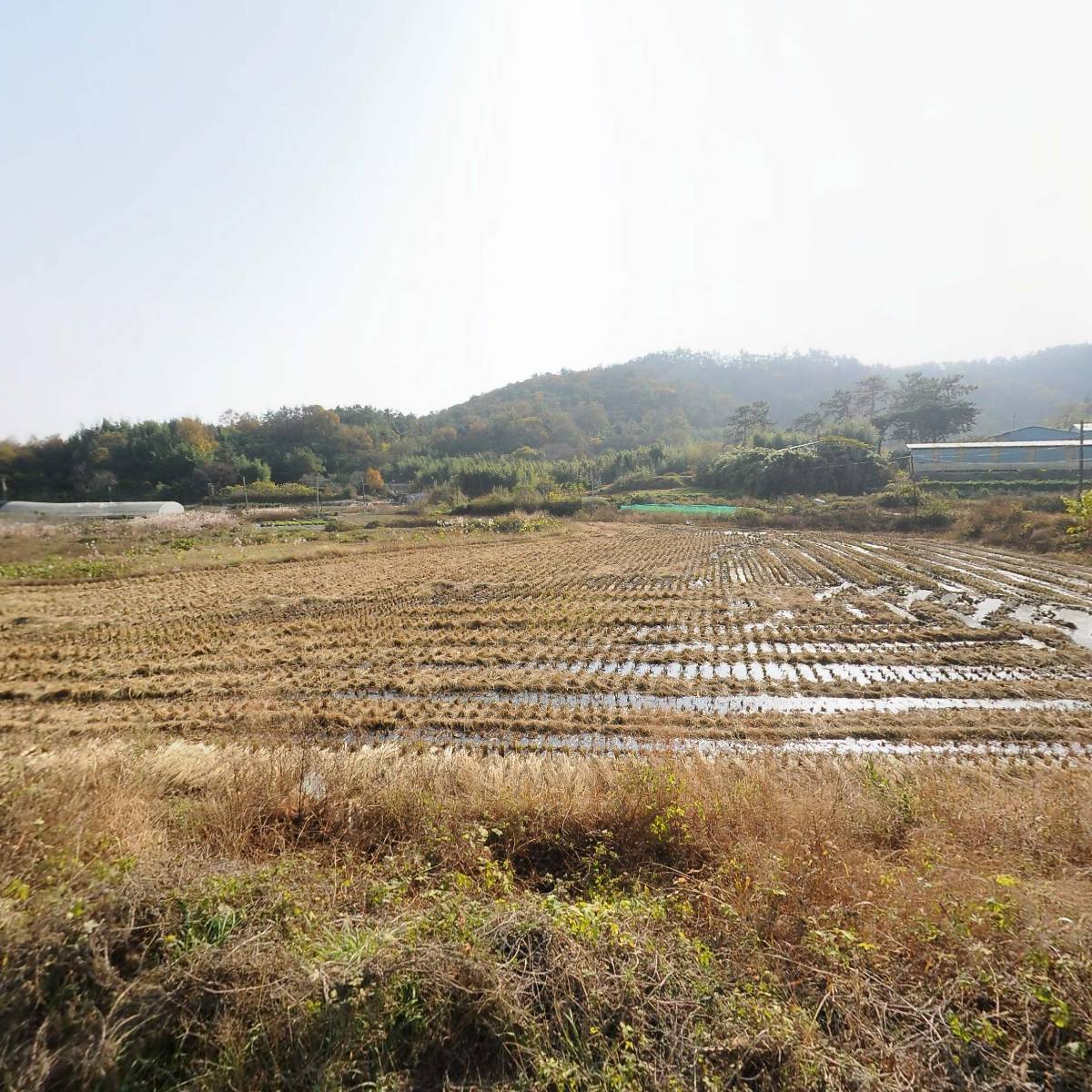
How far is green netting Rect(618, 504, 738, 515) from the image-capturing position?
46509 millimetres

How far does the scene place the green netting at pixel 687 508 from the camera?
46.5 meters

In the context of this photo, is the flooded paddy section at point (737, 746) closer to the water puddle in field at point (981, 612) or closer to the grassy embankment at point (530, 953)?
the grassy embankment at point (530, 953)

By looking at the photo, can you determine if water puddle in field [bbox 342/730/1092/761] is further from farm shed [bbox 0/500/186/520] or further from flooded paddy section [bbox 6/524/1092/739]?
farm shed [bbox 0/500/186/520]

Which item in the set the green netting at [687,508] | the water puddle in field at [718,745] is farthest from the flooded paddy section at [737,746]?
the green netting at [687,508]

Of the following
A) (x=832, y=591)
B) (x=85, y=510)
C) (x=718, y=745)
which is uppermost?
(x=85, y=510)

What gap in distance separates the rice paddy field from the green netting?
35.5 metres

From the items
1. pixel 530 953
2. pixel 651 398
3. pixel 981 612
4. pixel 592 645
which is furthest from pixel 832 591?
pixel 651 398

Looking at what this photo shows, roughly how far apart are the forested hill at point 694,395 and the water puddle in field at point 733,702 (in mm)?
86121

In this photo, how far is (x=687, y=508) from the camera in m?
49.3

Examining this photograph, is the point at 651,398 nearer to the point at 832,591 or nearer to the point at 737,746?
the point at 832,591

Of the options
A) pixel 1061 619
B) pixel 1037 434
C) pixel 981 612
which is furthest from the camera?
pixel 1037 434

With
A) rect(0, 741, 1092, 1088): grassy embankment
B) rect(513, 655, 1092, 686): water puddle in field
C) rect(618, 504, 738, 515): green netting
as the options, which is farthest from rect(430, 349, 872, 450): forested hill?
rect(0, 741, 1092, 1088): grassy embankment

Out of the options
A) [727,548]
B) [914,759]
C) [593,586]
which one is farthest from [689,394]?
[914,759]

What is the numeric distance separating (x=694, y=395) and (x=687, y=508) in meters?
89.4
